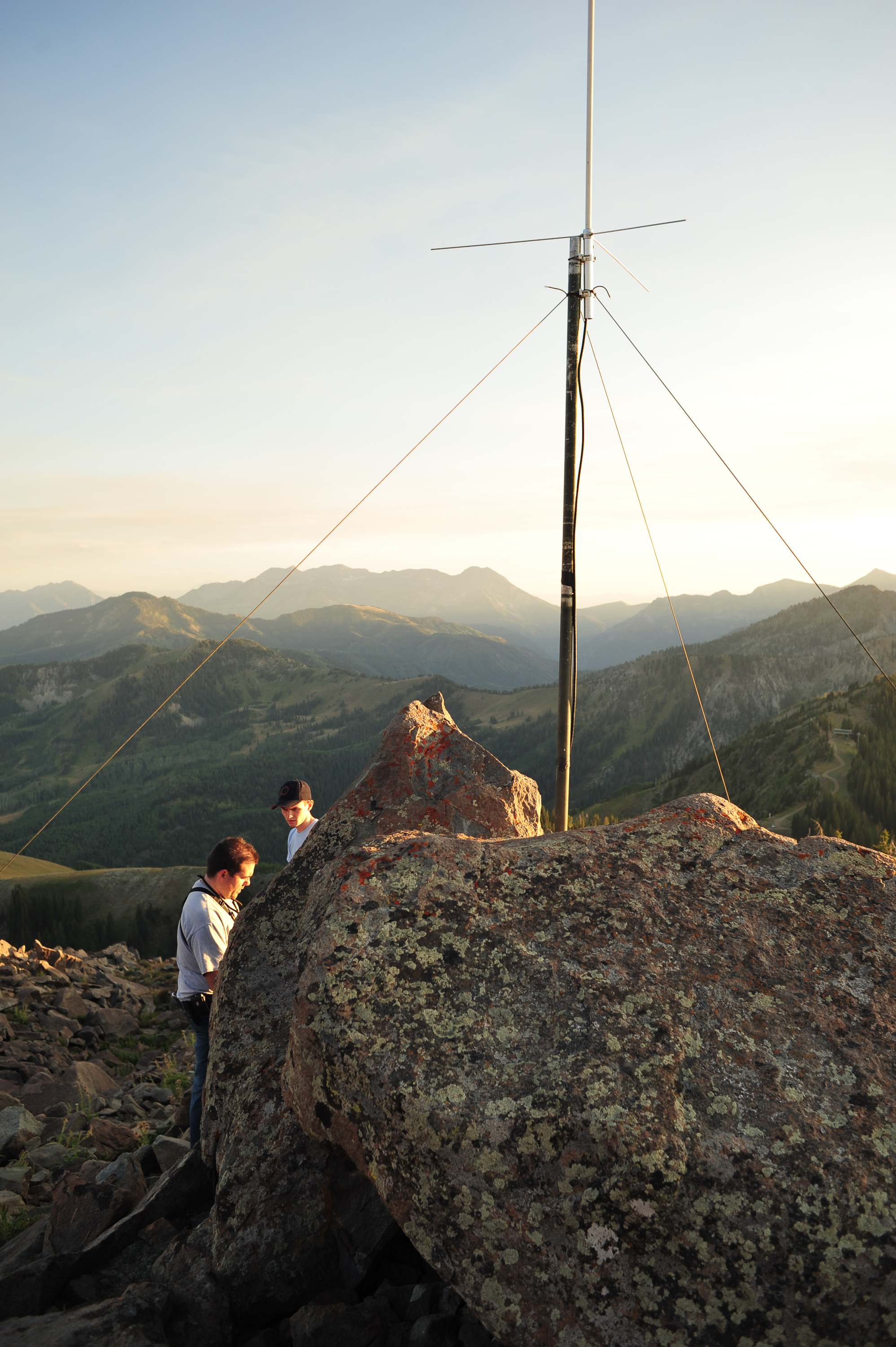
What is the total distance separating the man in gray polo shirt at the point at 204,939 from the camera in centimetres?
735

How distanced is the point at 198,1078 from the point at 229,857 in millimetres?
2425

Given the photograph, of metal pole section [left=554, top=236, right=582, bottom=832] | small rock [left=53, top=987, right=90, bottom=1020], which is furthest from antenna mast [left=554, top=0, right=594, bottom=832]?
small rock [left=53, top=987, right=90, bottom=1020]

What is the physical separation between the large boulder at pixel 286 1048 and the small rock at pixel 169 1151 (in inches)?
67.5

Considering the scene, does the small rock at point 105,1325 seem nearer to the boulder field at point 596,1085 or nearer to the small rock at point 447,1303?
the boulder field at point 596,1085

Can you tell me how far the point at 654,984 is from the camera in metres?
4.37

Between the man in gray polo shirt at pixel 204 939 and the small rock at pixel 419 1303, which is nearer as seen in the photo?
the small rock at pixel 419 1303

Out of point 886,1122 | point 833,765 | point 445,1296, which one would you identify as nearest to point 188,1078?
point 445,1296

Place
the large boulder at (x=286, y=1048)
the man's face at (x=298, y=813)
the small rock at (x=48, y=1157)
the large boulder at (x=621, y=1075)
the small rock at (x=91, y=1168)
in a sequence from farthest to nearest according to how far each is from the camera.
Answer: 1. the man's face at (x=298, y=813)
2. the small rock at (x=48, y=1157)
3. the small rock at (x=91, y=1168)
4. the large boulder at (x=286, y=1048)
5. the large boulder at (x=621, y=1075)

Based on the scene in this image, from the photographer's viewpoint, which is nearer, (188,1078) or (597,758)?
(188,1078)

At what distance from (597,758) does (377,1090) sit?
15948cm

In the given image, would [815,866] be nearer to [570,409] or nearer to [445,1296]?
[445,1296]

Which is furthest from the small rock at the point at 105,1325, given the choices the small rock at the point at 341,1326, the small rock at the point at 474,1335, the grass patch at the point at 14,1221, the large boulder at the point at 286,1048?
the grass patch at the point at 14,1221

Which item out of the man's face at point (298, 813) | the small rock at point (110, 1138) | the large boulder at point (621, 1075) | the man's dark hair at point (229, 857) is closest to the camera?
the large boulder at point (621, 1075)

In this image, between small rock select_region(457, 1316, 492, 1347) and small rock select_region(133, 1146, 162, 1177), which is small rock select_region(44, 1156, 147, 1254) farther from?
small rock select_region(457, 1316, 492, 1347)
